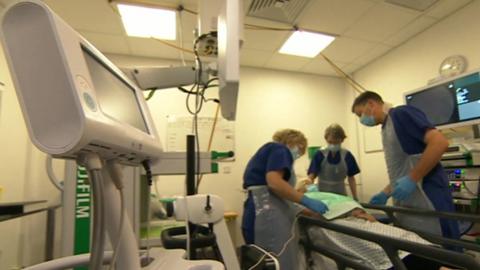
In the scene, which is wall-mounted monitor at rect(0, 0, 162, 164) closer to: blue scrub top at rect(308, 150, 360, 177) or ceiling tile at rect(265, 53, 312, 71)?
blue scrub top at rect(308, 150, 360, 177)

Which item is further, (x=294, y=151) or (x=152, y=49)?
(x=152, y=49)

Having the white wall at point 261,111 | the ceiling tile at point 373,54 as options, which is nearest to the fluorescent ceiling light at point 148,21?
the white wall at point 261,111

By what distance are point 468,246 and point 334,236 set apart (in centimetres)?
50

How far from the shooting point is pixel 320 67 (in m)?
3.64

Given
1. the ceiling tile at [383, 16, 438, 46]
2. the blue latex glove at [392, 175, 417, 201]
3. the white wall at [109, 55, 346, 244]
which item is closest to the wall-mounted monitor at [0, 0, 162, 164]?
the blue latex glove at [392, 175, 417, 201]

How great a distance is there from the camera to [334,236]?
133 centimetres

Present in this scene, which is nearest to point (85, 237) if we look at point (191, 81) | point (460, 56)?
point (191, 81)

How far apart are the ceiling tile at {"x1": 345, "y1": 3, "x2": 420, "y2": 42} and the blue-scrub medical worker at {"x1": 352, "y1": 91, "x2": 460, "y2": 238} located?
128 cm

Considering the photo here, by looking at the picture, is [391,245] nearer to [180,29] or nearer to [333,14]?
[333,14]

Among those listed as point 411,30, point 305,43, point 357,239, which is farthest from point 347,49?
point 357,239

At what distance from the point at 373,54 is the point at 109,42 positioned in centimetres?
292

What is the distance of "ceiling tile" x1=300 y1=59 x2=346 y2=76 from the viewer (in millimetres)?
3496

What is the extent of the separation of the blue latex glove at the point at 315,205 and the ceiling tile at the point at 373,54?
7.62 ft

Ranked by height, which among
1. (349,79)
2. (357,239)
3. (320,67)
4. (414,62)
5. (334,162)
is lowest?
(357,239)
